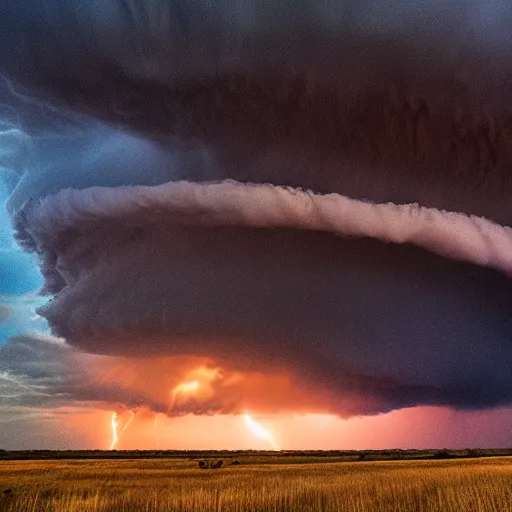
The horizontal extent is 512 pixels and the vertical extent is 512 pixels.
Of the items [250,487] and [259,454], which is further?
[259,454]

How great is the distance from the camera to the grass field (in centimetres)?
125

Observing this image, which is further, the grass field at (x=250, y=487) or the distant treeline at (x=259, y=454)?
the distant treeline at (x=259, y=454)

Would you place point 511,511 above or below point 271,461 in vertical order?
below

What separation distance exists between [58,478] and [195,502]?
0.35 m

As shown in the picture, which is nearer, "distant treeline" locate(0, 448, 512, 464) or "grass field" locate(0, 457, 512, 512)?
"grass field" locate(0, 457, 512, 512)

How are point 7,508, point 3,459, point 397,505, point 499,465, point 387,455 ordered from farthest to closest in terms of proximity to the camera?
point 387,455
point 3,459
point 499,465
point 397,505
point 7,508

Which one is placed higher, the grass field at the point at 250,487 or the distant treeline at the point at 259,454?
the distant treeline at the point at 259,454

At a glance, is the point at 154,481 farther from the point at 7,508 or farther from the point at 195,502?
the point at 7,508

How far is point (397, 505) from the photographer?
1.33m

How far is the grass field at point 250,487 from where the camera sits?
125 centimetres

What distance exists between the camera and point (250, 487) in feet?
4.18

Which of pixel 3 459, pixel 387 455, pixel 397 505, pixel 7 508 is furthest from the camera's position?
pixel 387 455

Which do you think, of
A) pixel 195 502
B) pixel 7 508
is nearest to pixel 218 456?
pixel 195 502

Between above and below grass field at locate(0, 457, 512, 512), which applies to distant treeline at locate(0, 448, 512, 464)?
above
